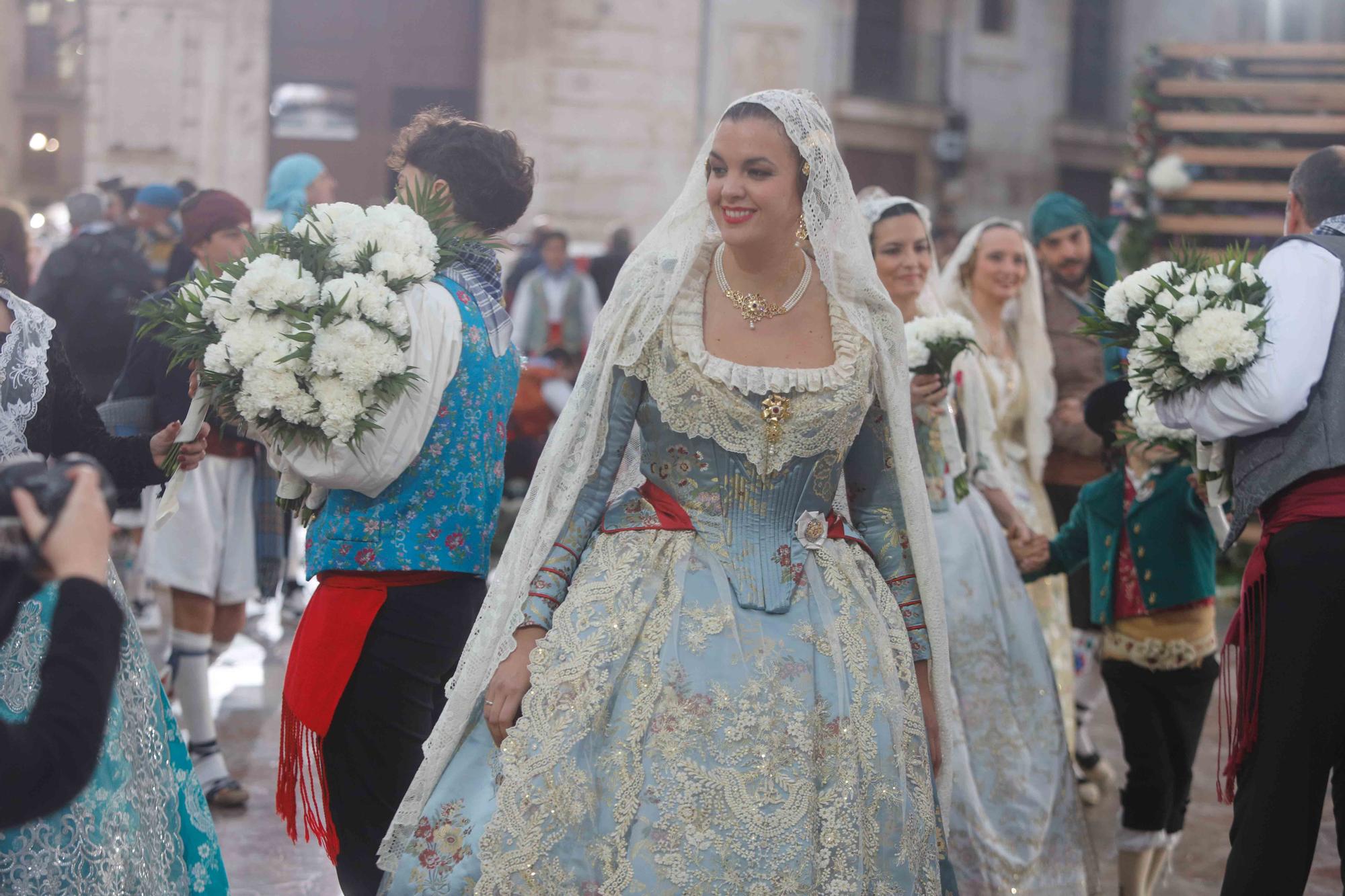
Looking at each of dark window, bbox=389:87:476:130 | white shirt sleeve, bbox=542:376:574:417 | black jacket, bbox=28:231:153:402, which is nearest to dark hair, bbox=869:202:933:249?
black jacket, bbox=28:231:153:402

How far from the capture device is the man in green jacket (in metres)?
4.62

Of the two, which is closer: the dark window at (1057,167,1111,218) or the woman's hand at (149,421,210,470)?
the woman's hand at (149,421,210,470)

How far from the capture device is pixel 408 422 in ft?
11.5

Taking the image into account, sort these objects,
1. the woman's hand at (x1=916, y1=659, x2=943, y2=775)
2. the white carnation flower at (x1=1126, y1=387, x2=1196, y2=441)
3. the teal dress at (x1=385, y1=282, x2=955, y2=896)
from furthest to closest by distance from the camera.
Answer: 1. the white carnation flower at (x1=1126, y1=387, x2=1196, y2=441)
2. the woman's hand at (x1=916, y1=659, x2=943, y2=775)
3. the teal dress at (x1=385, y1=282, x2=955, y2=896)

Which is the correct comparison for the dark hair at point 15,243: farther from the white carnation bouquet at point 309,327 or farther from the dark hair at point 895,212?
the dark hair at point 895,212

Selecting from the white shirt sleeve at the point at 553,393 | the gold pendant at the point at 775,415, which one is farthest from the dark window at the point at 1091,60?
the gold pendant at the point at 775,415

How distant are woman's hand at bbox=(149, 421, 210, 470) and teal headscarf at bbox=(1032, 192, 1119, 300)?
4.19 meters

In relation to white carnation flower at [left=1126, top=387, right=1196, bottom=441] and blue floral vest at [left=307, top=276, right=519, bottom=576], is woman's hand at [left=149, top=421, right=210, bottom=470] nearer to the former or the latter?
blue floral vest at [left=307, top=276, right=519, bottom=576]

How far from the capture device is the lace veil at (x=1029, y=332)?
589 cm

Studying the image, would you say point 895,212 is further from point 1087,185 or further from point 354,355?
point 1087,185

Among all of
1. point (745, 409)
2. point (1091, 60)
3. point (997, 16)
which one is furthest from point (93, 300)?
point (1091, 60)

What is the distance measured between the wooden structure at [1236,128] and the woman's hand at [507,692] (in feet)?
27.2

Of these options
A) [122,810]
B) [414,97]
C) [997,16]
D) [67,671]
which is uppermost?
[997,16]

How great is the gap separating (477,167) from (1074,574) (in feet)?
12.4
